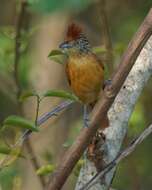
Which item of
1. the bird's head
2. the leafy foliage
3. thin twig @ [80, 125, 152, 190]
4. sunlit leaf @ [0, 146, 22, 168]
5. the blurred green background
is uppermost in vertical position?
the bird's head

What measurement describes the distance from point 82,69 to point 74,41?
0.80 ft

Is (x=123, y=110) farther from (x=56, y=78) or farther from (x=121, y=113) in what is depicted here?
(x=56, y=78)

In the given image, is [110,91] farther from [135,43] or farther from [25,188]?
[25,188]

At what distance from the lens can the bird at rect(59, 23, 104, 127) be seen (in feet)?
7.25

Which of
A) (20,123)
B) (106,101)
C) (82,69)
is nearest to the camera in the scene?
(106,101)

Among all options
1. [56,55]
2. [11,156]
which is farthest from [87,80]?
[11,156]

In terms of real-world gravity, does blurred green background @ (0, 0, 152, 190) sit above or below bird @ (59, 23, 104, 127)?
below

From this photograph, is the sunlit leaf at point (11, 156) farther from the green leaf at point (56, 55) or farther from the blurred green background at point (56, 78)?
the blurred green background at point (56, 78)

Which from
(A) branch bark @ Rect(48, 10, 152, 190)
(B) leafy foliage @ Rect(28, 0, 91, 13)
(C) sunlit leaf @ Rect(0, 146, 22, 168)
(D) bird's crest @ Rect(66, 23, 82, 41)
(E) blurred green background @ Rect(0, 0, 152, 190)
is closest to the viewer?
(A) branch bark @ Rect(48, 10, 152, 190)

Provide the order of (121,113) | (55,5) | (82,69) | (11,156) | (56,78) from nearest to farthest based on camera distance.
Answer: (11,156) < (82,69) < (121,113) < (55,5) < (56,78)

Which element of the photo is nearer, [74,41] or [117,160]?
[117,160]

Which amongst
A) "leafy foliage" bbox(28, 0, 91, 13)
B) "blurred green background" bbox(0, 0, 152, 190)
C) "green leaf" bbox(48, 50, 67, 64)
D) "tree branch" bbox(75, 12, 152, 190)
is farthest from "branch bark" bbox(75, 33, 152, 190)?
"blurred green background" bbox(0, 0, 152, 190)

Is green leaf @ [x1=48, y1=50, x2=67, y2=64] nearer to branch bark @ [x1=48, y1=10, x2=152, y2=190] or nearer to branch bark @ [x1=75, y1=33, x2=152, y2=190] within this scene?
branch bark @ [x1=75, y1=33, x2=152, y2=190]

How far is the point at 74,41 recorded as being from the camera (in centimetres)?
253
